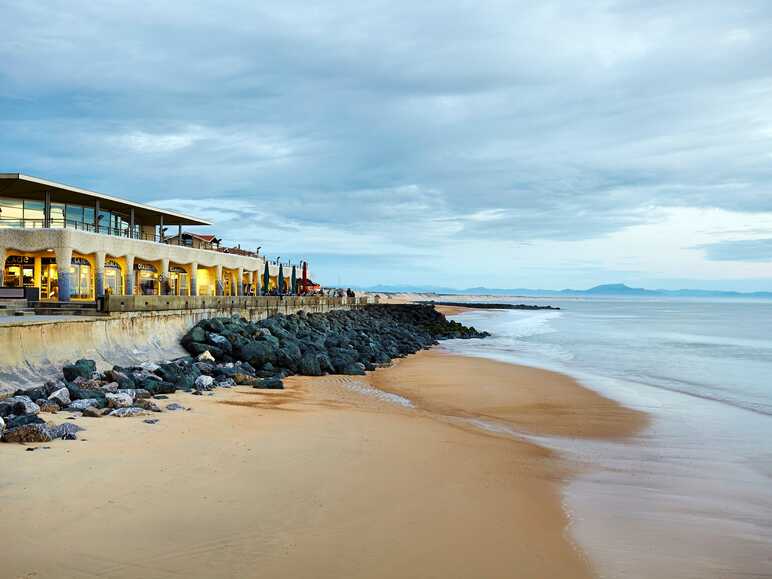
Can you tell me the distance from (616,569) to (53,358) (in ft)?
44.2

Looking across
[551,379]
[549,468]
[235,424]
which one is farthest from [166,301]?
[549,468]

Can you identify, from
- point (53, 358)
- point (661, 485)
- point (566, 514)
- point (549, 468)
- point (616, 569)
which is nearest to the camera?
point (616, 569)

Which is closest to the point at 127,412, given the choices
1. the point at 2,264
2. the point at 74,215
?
the point at 2,264

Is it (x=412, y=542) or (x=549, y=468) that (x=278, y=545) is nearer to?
(x=412, y=542)

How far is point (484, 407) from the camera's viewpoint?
591 inches

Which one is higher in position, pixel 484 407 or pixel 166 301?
pixel 166 301

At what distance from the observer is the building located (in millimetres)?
28703

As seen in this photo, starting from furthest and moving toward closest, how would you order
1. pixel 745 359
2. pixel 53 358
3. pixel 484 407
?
pixel 745 359 < pixel 484 407 < pixel 53 358

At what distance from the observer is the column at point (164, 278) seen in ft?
120

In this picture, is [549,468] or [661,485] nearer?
[661,485]

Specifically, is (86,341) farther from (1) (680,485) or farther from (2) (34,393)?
(1) (680,485)

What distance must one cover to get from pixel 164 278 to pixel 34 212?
8083 millimetres

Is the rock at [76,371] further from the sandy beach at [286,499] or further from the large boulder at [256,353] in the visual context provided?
the large boulder at [256,353]

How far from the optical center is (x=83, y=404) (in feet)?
36.1
